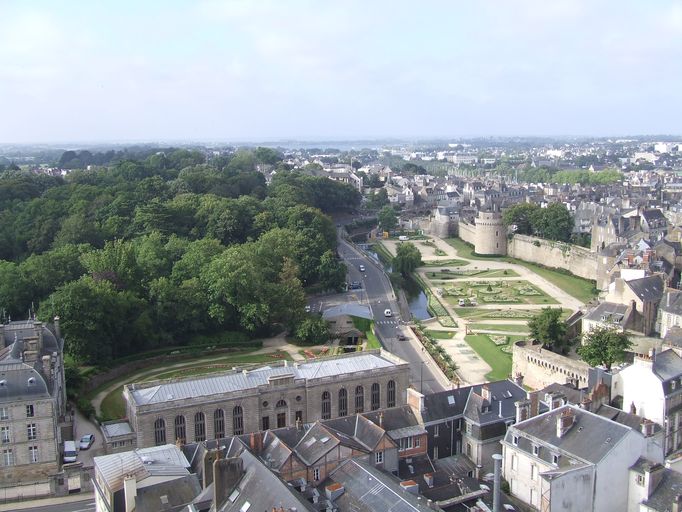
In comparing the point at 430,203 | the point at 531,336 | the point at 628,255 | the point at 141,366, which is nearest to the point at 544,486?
the point at 531,336

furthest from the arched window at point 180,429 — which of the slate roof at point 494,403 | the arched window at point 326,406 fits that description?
the slate roof at point 494,403

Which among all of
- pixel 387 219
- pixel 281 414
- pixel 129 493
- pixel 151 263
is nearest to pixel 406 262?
pixel 151 263

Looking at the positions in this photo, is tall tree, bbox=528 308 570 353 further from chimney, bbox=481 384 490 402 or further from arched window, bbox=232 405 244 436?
arched window, bbox=232 405 244 436

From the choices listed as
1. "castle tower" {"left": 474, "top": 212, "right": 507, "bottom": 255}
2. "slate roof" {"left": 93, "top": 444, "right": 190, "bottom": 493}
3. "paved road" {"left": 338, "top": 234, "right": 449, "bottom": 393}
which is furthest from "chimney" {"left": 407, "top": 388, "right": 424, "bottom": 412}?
"castle tower" {"left": 474, "top": 212, "right": 507, "bottom": 255}

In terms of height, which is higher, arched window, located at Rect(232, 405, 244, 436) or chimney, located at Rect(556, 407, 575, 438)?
chimney, located at Rect(556, 407, 575, 438)

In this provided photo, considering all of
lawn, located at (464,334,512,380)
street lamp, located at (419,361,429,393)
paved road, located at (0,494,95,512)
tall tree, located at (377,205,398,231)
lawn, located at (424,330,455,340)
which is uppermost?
tall tree, located at (377,205,398,231)

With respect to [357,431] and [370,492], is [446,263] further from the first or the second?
[370,492]
